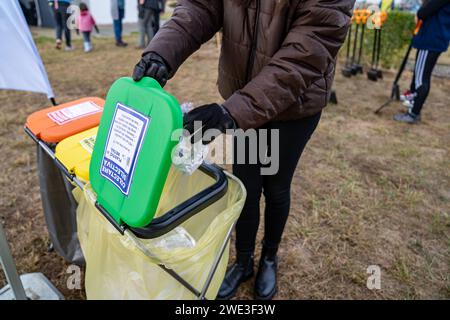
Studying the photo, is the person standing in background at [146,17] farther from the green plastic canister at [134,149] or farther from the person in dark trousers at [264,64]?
the green plastic canister at [134,149]

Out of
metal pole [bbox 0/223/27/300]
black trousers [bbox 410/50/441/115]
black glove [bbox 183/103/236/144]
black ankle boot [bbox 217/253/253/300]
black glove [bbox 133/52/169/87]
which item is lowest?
black ankle boot [bbox 217/253/253/300]

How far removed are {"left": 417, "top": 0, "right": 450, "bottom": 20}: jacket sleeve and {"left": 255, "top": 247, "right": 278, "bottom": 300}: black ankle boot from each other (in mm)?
2861

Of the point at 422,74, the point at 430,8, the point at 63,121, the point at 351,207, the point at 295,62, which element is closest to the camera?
the point at 295,62

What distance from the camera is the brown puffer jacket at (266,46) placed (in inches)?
37.9

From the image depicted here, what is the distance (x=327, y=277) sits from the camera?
178 centimetres

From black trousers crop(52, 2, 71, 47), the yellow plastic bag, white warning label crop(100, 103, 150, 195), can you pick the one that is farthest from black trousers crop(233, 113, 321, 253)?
black trousers crop(52, 2, 71, 47)

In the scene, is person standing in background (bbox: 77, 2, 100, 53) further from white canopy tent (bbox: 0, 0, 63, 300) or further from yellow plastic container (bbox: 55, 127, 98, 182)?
yellow plastic container (bbox: 55, 127, 98, 182)

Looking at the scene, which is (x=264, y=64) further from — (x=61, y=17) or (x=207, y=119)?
(x=61, y=17)

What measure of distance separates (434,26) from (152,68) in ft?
10.7

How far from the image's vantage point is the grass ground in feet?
5.80

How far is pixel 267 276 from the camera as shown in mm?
1674

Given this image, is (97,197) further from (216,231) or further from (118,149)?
(216,231)

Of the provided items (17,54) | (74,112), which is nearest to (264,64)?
(74,112)

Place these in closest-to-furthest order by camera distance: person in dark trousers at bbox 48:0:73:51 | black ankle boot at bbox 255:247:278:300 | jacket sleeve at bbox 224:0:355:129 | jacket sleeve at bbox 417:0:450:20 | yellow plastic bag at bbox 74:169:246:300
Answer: jacket sleeve at bbox 224:0:355:129
yellow plastic bag at bbox 74:169:246:300
black ankle boot at bbox 255:247:278:300
jacket sleeve at bbox 417:0:450:20
person in dark trousers at bbox 48:0:73:51
